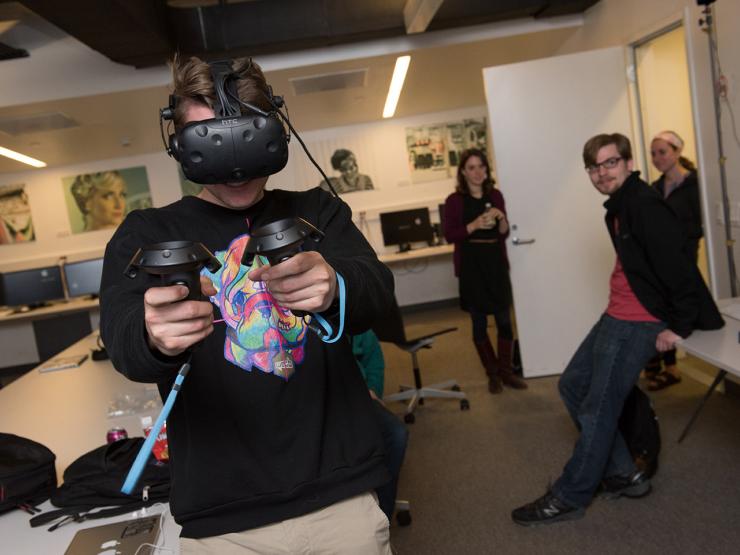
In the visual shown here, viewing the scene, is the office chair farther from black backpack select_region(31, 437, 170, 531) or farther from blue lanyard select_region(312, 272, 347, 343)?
blue lanyard select_region(312, 272, 347, 343)

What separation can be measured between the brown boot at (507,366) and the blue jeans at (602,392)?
1.57 meters

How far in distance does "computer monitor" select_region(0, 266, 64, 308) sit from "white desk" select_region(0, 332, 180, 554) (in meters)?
3.37

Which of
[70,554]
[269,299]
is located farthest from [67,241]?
[269,299]

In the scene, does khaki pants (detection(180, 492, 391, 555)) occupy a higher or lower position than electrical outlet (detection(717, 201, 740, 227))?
lower

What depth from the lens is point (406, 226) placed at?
24.1ft

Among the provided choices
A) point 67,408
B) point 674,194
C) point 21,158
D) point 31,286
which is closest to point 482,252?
point 674,194

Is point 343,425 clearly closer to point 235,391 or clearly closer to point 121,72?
point 235,391

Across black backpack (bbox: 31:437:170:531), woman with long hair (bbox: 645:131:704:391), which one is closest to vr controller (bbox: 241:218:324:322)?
black backpack (bbox: 31:437:170:531)

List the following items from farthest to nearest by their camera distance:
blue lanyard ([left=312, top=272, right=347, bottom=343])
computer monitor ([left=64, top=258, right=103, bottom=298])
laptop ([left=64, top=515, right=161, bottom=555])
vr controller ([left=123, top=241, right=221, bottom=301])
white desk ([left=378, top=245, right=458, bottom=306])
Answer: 1. white desk ([left=378, top=245, right=458, bottom=306])
2. computer monitor ([left=64, top=258, right=103, bottom=298])
3. laptop ([left=64, top=515, right=161, bottom=555])
4. blue lanyard ([left=312, top=272, right=347, bottom=343])
5. vr controller ([left=123, top=241, right=221, bottom=301])

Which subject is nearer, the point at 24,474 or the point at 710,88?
the point at 24,474

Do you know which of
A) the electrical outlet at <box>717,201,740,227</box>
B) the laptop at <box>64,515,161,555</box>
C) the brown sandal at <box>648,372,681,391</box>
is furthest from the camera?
the brown sandal at <box>648,372,681,391</box>

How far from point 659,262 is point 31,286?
6.44m

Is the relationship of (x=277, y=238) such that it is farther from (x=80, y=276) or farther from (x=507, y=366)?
(x=80, y=276)

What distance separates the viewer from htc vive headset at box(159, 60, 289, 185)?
0.86 meters
